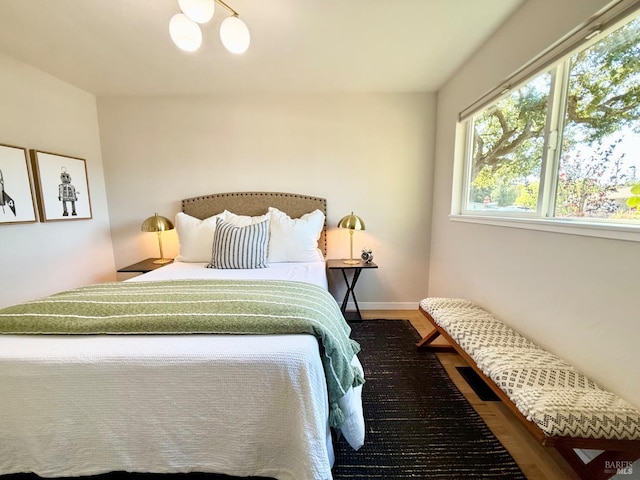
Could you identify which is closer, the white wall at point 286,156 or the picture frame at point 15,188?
the picture frame at point 15,188

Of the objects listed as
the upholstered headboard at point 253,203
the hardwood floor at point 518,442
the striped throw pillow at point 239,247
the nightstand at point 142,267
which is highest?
the upholstered headboard at point 253,203

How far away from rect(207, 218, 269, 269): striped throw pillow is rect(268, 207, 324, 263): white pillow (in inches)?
5.5

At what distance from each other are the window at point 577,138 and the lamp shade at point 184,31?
6.23 feet

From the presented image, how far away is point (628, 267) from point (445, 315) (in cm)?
95

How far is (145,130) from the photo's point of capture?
279 centimetres

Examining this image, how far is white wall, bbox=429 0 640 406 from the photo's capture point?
1047 millimetres

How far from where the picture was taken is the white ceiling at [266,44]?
1538 millimetres

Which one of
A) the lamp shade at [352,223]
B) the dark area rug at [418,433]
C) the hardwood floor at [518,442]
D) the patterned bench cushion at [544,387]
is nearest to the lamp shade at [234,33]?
the lamp shade at [352,223]

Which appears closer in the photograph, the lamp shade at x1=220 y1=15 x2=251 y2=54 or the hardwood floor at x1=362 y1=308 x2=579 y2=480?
the hardwood floor at x1=362 y1=308 x2=579 y2=480

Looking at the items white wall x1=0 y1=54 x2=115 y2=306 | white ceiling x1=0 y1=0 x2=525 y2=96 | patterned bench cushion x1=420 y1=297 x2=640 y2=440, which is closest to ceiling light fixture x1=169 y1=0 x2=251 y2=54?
white ceiling x1=0 y1=0 x2=525 y2=96

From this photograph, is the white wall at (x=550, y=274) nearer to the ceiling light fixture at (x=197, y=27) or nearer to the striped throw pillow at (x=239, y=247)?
the ceiling light fixture at (x=197, y=27)

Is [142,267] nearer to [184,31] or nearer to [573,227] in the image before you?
[184,31]

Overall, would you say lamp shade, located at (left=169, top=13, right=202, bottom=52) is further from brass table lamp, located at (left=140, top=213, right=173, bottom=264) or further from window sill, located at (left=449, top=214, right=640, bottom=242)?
window sill, located at (left=449, top=214, right=640, bottom=242)

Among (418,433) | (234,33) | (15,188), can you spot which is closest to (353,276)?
(418,433)
